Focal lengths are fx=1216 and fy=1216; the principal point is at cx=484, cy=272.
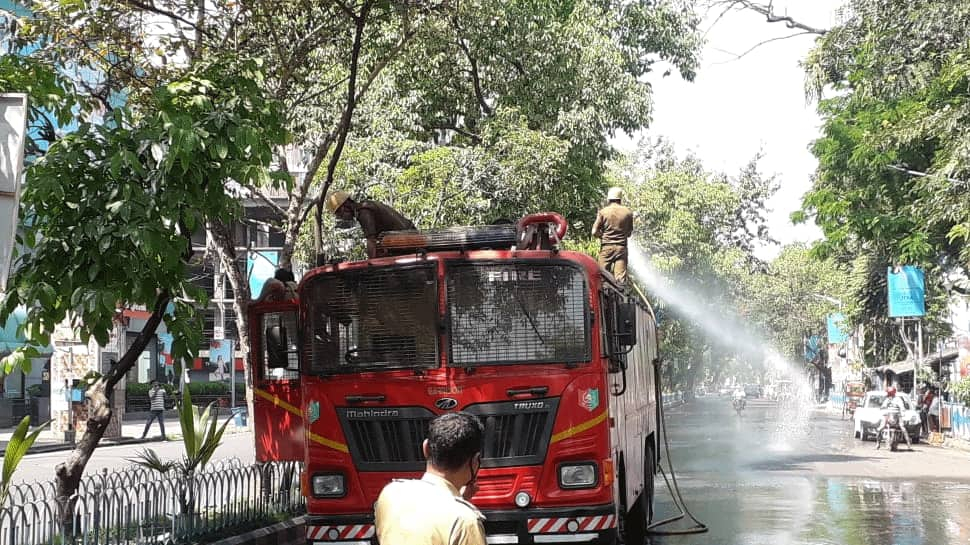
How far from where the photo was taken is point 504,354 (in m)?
9.41

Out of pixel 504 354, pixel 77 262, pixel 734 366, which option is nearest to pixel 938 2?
pixel 504 354

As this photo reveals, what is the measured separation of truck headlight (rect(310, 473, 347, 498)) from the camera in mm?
9532

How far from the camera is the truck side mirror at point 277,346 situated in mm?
10211

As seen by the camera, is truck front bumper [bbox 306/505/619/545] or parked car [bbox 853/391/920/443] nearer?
truck front bumper [bbox 306/505/619/545]

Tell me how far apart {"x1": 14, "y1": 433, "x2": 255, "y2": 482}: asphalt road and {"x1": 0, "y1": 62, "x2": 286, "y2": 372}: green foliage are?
11.5 m

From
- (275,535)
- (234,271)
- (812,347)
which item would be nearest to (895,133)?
(234,271)

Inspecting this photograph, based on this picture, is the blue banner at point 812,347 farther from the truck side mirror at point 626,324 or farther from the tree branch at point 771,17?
the truck side mirror at point 626,324

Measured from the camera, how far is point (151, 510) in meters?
10.6

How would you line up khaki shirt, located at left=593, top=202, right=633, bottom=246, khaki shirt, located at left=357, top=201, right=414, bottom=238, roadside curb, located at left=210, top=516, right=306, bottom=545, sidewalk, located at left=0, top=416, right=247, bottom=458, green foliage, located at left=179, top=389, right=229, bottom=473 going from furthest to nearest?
sidewalk, located at left=0, top=416, right=247, bottom=458
khaki shirt, located at left=593, top=202, right=633, bottom=246
green foliage, located at left=179, top=389, right=229, bottom=473
roadside curb, located at left=210, top=516, right=306, bottom=545
khaki shirt, located at left=357, top=201, right=414, bottom=238

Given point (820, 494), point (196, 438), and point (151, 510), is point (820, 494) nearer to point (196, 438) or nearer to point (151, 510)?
point (196, 438)

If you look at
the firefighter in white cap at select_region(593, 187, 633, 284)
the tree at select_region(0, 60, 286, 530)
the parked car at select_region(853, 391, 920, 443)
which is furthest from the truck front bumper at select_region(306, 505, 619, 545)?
the parked car at select_region(853, 391, 920, 443)

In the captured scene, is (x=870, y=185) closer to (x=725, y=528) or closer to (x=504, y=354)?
(x=725, y=528)

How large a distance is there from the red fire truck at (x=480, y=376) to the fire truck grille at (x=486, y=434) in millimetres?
11

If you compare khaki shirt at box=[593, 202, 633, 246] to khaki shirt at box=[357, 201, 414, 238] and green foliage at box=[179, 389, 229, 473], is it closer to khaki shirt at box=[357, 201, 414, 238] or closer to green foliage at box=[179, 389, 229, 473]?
khaki shirt at box=[357, 201, 414, 238]
